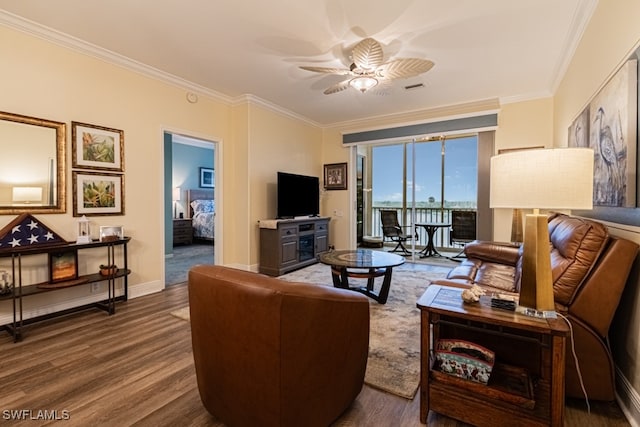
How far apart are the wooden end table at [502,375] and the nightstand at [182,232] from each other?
7.20 m

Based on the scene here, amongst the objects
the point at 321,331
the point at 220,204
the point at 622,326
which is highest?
the point at 220,204

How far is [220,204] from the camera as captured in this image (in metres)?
4.63

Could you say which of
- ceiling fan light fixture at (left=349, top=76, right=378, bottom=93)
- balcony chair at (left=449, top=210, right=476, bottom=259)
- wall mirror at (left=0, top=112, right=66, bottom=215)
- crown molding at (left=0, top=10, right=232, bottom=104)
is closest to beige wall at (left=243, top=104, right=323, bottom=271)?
crown molding at (left=0, top=10, right=232, bottom=104)

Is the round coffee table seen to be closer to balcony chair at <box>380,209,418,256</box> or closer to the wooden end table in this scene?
the wooden end table

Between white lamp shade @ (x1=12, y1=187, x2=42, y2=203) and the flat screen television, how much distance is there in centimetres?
291

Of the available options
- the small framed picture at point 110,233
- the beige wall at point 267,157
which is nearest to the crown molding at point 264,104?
the beige wall at point 267,157

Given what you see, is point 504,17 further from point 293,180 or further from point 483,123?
point 293,180

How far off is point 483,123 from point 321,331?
4775mm

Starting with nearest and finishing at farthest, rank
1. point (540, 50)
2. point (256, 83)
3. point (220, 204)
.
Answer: point (540, 50), point (256, 83), point (220, 204)

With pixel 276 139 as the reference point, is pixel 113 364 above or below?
below

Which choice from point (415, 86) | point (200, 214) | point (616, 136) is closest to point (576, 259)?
point (616, 136)

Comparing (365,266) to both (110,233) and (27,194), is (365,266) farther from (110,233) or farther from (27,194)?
(27,194)

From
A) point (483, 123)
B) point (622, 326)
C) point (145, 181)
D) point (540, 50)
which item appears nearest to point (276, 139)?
point (145, 181)

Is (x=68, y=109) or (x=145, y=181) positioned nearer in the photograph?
(x=68, y=109)
